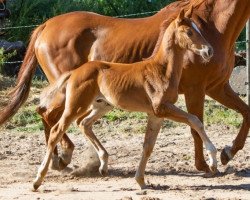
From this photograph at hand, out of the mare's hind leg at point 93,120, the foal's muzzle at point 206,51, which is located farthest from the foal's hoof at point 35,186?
the foal's muzzle at point 206,51

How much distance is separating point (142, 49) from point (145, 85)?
1351 millimetres

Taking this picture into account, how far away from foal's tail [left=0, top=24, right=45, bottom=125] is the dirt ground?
0.61 metres

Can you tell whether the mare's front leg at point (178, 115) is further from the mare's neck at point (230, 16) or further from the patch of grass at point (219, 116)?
the patch of grass at point (219, 116)

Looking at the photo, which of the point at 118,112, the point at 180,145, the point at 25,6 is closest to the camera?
the point at 180,145

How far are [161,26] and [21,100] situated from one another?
1.69m

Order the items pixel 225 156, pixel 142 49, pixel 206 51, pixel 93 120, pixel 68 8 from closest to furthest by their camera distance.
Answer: pixel 206 51, pixel 93 120, pixel 225 156, pixel 142 49, pixel 68 8

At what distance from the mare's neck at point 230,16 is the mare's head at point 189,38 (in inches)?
44.8

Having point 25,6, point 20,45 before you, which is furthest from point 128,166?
point 25,6

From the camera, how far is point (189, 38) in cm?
680

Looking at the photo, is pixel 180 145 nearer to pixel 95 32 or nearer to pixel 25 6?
pixel 95 32

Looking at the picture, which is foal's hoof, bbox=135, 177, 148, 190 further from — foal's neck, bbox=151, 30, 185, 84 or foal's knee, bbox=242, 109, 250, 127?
foal's knee, bbox=242, 109, 250, 127

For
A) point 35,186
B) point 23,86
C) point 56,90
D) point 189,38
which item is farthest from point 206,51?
point 23,86

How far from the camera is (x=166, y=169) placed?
8.17 metres

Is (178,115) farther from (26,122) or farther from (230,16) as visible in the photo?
(26,122)
